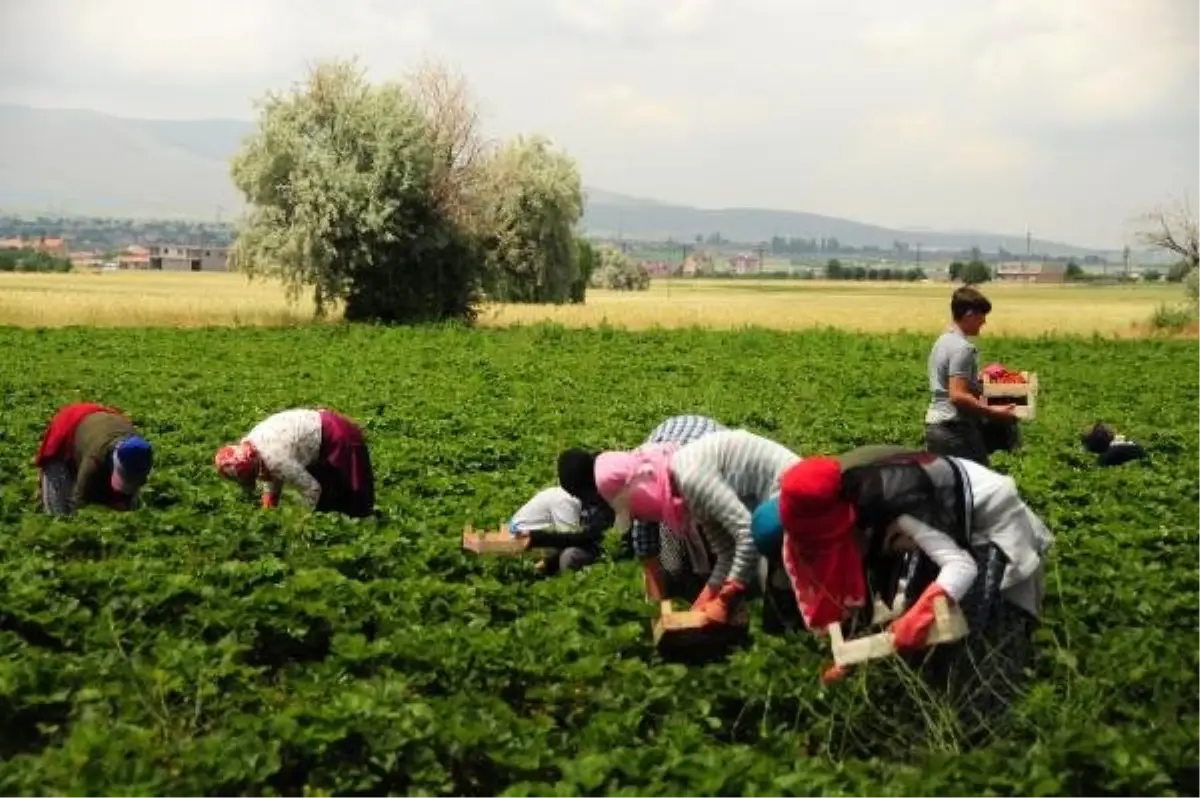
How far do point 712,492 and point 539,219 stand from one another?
46.9 m

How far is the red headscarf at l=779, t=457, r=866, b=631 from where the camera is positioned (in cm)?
471

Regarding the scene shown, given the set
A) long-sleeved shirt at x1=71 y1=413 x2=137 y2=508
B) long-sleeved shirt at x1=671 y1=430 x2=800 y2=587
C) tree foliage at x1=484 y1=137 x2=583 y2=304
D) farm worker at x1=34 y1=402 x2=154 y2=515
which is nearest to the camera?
long-sleeved shirt at x1=671 y1=430 x2=800 y2=587

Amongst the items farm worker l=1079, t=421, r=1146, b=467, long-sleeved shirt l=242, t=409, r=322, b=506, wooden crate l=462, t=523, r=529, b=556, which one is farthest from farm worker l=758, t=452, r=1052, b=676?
farm worker l=1079, t=421, r=1146, b=467

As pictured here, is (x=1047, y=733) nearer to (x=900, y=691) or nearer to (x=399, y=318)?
(x=900, y=691)

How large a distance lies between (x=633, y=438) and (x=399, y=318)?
2469 cm

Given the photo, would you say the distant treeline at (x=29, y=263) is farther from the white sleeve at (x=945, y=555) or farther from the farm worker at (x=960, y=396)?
the white sleeve at (x=945, y=555)

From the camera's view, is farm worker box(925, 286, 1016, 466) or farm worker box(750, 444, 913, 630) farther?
farm worker box(925, 286, 1016, 466)

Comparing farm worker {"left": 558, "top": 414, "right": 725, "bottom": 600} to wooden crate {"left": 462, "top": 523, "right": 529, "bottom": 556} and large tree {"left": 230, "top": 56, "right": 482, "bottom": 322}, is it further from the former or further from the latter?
large tree {"left": 230, "top": 56, "right": 482, "bottom": 322}

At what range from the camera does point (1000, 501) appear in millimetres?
4965

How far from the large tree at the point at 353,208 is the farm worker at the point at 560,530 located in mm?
29792

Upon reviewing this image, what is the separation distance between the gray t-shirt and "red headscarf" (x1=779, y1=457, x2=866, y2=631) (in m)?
3.93

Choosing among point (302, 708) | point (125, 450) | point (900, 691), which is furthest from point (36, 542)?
point (900, 691)

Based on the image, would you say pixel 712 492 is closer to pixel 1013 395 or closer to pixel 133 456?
pixel 133 456

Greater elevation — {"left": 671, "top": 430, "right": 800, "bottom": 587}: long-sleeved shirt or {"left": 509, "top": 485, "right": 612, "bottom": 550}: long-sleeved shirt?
{"left": 671, "top": 430, "right": 800, "bottom": 587}: long-sleeved shirt
